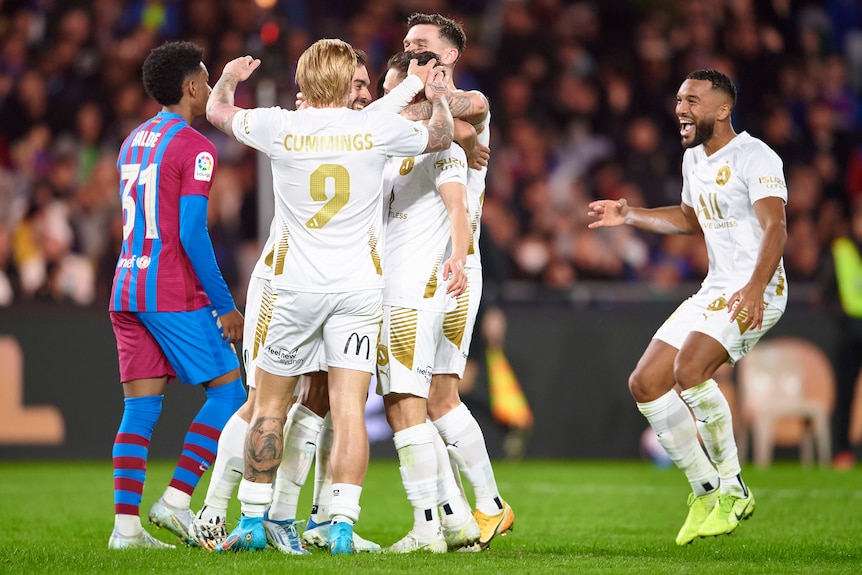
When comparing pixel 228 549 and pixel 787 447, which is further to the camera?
pixel 787 447

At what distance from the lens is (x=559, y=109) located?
663 inches

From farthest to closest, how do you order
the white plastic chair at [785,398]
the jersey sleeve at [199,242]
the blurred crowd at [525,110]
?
1. the blurred crowd at [525,110]
2. the white plastic chair at [785,398]
3. the jersey sleeve at [199,242]

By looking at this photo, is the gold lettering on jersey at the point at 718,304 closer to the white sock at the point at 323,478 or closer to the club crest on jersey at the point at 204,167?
the white sock at the point at 323,478

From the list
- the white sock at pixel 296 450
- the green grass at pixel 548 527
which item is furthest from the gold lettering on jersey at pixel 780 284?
the white sock at pixel 296 450

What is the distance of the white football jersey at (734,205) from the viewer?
7062 mm

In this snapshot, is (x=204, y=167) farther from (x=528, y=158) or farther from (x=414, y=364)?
(x=528, y=158)

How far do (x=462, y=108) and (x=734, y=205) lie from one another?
6.25 feet

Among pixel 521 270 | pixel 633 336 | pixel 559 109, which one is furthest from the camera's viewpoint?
pixel 559 109

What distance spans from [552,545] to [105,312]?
6926 mm

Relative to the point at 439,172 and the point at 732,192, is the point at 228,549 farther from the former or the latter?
the point at 732,192

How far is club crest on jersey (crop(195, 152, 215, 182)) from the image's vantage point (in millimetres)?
6377

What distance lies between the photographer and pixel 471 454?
6465 mm

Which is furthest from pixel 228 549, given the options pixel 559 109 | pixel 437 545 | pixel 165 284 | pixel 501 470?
pixel 559 109

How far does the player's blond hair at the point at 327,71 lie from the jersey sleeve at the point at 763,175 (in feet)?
8.38
